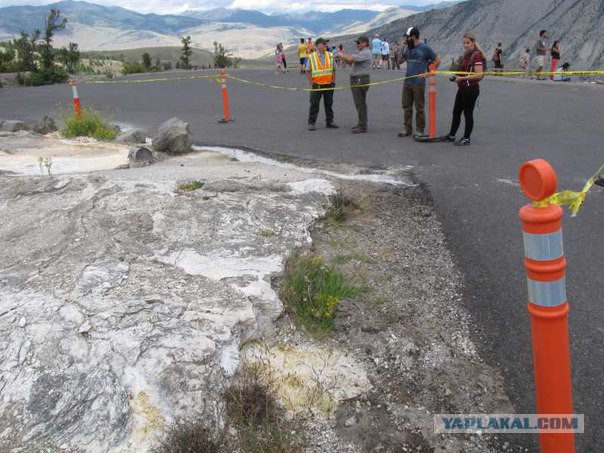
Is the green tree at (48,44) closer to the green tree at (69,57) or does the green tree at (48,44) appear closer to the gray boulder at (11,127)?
the green tree at (69,57)

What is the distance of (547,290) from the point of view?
234cm

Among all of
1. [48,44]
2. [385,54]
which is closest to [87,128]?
[385,54]

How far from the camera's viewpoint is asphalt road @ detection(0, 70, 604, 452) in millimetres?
3973

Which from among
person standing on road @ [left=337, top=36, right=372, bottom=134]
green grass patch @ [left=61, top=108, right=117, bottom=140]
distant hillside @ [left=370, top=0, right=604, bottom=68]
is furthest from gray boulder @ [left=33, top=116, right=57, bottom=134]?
distant hillside @ [left=370, top=0, right=604, bottom=68]

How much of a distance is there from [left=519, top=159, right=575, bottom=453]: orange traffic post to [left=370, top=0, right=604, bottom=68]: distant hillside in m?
29.9

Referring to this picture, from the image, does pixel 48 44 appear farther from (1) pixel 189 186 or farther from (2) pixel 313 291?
(2) pixel 313 291

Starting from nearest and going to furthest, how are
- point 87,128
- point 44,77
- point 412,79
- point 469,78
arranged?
point 469,78
point 412,79
point 87,128
point 44,77

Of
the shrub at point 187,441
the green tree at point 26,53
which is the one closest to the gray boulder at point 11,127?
the shrub at point 187,441

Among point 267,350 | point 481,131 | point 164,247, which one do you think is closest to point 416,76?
point 481,131

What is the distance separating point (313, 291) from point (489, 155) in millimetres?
5686

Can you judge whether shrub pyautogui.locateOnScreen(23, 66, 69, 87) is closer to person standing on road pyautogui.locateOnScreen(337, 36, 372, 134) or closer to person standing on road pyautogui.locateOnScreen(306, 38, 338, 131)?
person standing on road pyautogui.locateOnScreen(306, 38, 338, 131)

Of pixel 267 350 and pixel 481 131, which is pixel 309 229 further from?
pixel 481 131

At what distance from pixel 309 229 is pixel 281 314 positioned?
158cm

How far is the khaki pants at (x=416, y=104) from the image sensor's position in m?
10.3
